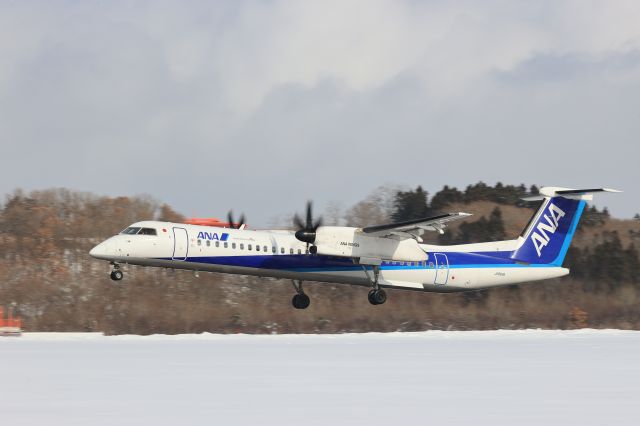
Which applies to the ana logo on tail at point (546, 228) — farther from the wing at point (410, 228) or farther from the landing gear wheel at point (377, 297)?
the landing gear wheel at point (377, 297)

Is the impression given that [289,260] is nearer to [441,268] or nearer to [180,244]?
[180,244]

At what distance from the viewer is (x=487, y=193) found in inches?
2408

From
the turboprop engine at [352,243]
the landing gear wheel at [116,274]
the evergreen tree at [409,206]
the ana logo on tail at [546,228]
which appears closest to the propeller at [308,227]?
the turboprop engine at [352,243]

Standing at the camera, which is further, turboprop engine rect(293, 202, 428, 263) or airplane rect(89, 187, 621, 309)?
turboprop engine rect(293, 202, 428, 263)

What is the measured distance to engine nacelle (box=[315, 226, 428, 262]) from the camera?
3369 cm

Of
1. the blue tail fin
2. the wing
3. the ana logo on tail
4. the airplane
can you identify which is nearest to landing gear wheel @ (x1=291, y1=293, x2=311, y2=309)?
the airplane

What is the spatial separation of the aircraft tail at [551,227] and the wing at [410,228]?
4.81 m

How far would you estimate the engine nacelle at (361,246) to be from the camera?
33.7 metres

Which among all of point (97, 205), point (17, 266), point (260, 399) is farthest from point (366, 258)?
point (97, 205)

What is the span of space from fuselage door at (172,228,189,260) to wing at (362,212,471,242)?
5.91 m

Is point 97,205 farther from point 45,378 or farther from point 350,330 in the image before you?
point 45,378

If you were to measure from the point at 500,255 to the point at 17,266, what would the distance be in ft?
79.0

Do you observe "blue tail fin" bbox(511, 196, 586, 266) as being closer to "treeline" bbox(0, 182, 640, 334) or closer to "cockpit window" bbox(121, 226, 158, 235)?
"treeline" bbox(0, 182, 640, 334)

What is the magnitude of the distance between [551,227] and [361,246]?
8.20m
